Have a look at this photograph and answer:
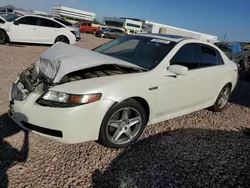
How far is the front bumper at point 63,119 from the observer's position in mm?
2457

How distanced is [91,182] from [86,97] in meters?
0.90

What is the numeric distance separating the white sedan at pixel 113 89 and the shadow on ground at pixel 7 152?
1.00ft

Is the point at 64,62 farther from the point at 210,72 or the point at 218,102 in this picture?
the point at 218,102

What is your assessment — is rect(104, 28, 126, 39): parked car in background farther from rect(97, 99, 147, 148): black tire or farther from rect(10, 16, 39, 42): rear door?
rect(97, 99, 147, 148): black tire

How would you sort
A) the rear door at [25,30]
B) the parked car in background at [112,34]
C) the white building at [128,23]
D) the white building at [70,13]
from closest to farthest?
1. the rear door at [25,30]
2. the parked car in background at [112,34]
3. the white building at [128,23]
4. the white building at [70,13]

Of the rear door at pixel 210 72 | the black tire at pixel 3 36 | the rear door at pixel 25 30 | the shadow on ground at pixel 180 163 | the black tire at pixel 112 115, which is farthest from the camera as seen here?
the rear door at pixel 25 30

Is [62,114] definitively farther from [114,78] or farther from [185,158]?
[185,158]

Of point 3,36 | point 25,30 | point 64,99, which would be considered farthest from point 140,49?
point 3,36

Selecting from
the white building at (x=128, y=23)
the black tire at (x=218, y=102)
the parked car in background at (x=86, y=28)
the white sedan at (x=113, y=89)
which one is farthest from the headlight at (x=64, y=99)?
the white building at (x=128, y=23)

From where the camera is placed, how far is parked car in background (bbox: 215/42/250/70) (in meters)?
12.1

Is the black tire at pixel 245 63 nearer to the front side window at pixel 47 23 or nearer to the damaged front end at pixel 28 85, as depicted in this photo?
the front side window at pixel 47 23

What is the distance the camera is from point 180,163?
9.20 feet

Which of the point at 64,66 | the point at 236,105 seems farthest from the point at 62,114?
the point at 236,105

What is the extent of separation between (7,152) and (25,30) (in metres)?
9.71
